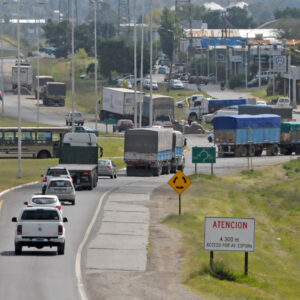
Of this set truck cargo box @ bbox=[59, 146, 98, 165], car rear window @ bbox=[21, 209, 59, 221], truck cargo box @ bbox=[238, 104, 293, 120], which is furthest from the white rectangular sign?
truck cargo box @ bbox=[238, 104, 293, 120]

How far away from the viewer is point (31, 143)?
261 ft

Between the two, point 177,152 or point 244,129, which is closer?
point 177,152

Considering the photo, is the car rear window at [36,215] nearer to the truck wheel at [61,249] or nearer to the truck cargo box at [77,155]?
the truck wheel at [61,249]

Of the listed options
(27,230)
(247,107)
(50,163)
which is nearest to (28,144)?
(50,163)

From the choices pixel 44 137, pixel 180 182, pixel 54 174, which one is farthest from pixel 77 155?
pixel 44 137

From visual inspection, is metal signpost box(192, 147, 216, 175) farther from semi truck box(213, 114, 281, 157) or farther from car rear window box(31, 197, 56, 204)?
semi truck box(213, 114, 281, 157)

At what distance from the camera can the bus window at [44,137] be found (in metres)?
78.6

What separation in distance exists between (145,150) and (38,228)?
35.7m

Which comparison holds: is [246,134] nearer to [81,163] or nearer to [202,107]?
[81,163]

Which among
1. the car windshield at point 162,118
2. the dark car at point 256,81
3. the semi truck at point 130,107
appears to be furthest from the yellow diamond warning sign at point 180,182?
the dark car at point 256,81

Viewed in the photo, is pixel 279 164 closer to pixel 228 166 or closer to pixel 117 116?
pixel 228 166

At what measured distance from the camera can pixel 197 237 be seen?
126 feet

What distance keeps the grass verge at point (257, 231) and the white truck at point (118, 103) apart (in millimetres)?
40277

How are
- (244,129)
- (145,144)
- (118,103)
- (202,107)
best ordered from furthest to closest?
(202,107) < (118,103) < (244,129) < (145,144)
